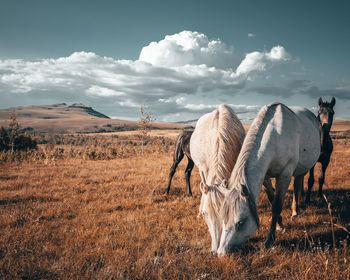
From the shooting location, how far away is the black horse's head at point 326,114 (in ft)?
27.4

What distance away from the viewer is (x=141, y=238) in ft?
16.9

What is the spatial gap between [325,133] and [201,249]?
617 centimetres

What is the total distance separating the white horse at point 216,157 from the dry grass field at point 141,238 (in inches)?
23.6

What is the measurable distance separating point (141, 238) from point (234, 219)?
2231 millimetres

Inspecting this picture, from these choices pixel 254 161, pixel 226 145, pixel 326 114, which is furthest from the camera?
pixel 326 114

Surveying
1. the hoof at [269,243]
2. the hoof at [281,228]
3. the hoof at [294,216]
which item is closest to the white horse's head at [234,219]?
the hoof at [269,243]

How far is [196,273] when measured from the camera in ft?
11.1

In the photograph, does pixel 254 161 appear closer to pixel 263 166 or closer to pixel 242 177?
pixel 263 166

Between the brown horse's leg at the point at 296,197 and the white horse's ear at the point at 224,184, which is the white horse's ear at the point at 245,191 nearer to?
the white horse's ear at the point at 224,184

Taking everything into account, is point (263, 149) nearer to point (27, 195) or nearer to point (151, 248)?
point (151, 248)

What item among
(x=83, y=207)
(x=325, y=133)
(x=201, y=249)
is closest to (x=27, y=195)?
(x=83, y=207)

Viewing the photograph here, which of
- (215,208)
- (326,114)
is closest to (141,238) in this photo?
(215,208)

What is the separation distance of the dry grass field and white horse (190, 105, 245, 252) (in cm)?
60

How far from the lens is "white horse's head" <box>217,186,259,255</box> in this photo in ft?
12.2
